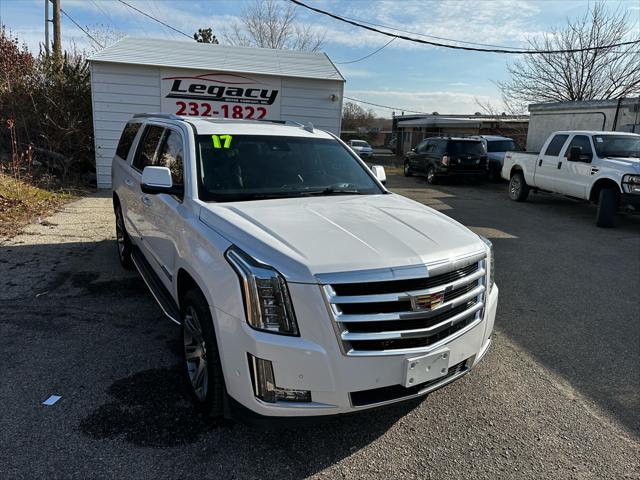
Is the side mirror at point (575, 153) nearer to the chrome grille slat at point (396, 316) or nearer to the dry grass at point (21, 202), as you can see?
the chrome grille slat at point (396, 316)

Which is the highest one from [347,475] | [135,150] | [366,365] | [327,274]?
[135,150]

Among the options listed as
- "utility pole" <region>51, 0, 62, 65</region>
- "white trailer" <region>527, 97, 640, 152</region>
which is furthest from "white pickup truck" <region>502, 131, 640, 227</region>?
"utility pole" <region>51, 0, 62, 65</region>

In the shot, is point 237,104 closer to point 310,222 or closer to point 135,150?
point 135,150

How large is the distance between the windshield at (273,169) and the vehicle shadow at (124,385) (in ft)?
4.74

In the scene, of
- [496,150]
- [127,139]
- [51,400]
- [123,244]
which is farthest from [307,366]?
[496,150]

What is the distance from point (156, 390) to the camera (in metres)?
3.24

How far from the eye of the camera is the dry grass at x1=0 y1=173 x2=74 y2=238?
7.97 meters

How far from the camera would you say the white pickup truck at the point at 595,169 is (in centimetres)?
948

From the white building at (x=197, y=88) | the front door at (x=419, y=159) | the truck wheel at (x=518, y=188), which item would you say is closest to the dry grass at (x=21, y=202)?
the white building at (x=197, y=88)

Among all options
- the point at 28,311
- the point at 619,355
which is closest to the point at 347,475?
the point at 619,355

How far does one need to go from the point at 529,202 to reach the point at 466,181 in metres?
5.24

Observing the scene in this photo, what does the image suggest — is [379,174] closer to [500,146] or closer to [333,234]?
[333,234]

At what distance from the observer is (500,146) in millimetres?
19375

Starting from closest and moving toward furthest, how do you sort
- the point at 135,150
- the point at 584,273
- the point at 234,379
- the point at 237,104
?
the point at 234,379, the point at 135,150, the point at 584,273, the point at 237,104
